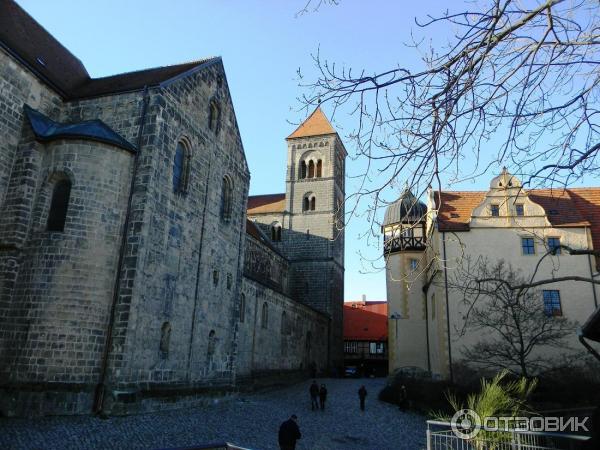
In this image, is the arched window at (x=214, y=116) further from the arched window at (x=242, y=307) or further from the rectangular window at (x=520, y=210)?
the rectangular window at (x=520, y=210)

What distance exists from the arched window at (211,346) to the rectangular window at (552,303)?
15622 millimetres

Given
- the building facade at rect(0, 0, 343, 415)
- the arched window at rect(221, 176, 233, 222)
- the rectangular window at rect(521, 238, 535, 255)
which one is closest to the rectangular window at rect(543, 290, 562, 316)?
the rectangular window at rect(521, 238, 535, 255)

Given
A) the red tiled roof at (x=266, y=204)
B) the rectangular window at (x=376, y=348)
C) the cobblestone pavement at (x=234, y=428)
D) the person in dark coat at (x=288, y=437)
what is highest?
the red tiled roof at (x=266, y=204)

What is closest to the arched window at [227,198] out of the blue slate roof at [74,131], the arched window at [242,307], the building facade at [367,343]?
the blue slate roof at [74,131]

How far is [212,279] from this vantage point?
65.8 feet

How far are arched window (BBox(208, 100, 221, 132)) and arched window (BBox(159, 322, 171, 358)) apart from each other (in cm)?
875

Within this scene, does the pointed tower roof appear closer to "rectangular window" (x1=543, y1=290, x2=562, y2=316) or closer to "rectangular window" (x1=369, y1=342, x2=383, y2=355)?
"rectangular window" (x1=369, y1=342, x2=383, y2=355)

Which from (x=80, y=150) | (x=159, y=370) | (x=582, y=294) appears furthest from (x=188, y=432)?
(x=582, y=294)

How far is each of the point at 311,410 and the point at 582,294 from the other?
14.1m

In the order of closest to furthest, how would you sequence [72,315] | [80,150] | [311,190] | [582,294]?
[72,315], [80,150], [582,294], [311,190]

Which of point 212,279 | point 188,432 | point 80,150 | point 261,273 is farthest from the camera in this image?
point 261,273

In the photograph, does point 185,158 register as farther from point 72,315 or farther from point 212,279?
point 72,315

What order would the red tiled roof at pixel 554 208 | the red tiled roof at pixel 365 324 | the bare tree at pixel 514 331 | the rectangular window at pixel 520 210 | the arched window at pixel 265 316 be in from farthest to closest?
1. the red tiled roof at pixel 365 324
2. the arched window at pixel 265 316
3. the rectangular window at pixel 520 210
4. the red tiled roof at pixel 554 208
5. the bare tree at pixel 514 331

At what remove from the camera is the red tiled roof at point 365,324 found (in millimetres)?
→ 55406
